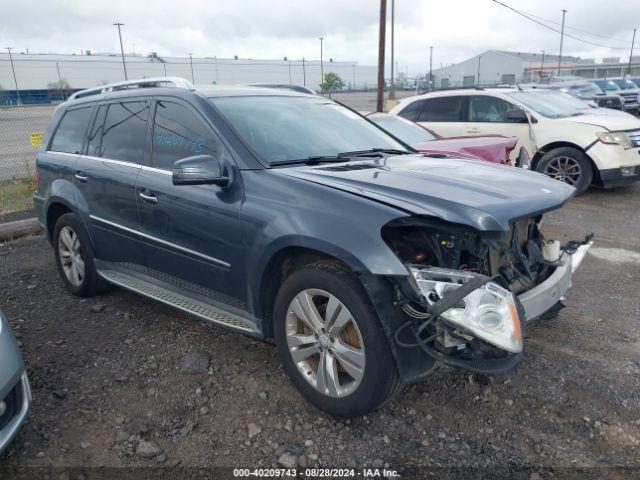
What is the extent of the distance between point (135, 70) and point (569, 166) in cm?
6261

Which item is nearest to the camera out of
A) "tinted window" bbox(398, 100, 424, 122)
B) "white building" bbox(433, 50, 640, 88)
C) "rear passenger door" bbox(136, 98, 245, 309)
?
"rear passenger door" bbox(136, 98, 245, 309)

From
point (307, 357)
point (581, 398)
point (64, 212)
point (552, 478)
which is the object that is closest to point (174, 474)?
point (307, 357)

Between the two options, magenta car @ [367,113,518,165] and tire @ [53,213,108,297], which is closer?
tire @ [53,213,108,297]

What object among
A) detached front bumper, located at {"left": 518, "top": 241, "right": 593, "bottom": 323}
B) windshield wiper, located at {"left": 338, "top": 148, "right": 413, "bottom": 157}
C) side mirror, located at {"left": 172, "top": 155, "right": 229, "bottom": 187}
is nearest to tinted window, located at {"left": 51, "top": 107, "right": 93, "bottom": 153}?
side mirror, located at {"left": 172, "top": 155, "right": 229, "bottom": 187}

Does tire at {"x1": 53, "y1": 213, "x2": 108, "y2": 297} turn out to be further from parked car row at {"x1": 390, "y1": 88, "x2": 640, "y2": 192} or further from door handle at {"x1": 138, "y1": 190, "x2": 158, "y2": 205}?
parked car row at {"x1": 390, "y1": 88, "x2": 640, "y2": 192}

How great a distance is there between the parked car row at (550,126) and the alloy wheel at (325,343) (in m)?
6.52

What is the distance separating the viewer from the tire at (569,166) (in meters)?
8.03

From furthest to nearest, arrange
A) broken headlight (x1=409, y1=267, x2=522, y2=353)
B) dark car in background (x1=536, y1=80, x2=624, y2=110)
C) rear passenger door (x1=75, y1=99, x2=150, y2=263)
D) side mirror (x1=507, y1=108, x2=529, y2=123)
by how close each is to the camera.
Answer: dark car in background (x1=536, y1=80, x2=624, y2=110), side mirror (x1=507, y1=108, x2=529, y2=123), rear passenger door (x1=75, y1=99, x2=150, y2=263), broken headlight (x1=409, y1=267, x2=522, y2=353)

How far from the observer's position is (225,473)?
2541mm

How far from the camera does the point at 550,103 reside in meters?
9.24

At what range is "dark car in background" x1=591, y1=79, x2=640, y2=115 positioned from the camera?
24.6 meters

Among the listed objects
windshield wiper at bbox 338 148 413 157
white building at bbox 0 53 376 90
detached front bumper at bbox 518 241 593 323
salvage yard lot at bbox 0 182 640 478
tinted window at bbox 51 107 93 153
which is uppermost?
white building at bbox 0 53 376 90

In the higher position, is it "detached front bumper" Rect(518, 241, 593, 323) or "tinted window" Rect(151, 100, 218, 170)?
"tinted window" Rect(151, 100, 218, 170)

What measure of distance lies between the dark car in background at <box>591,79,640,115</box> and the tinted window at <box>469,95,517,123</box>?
17971 millimetres
